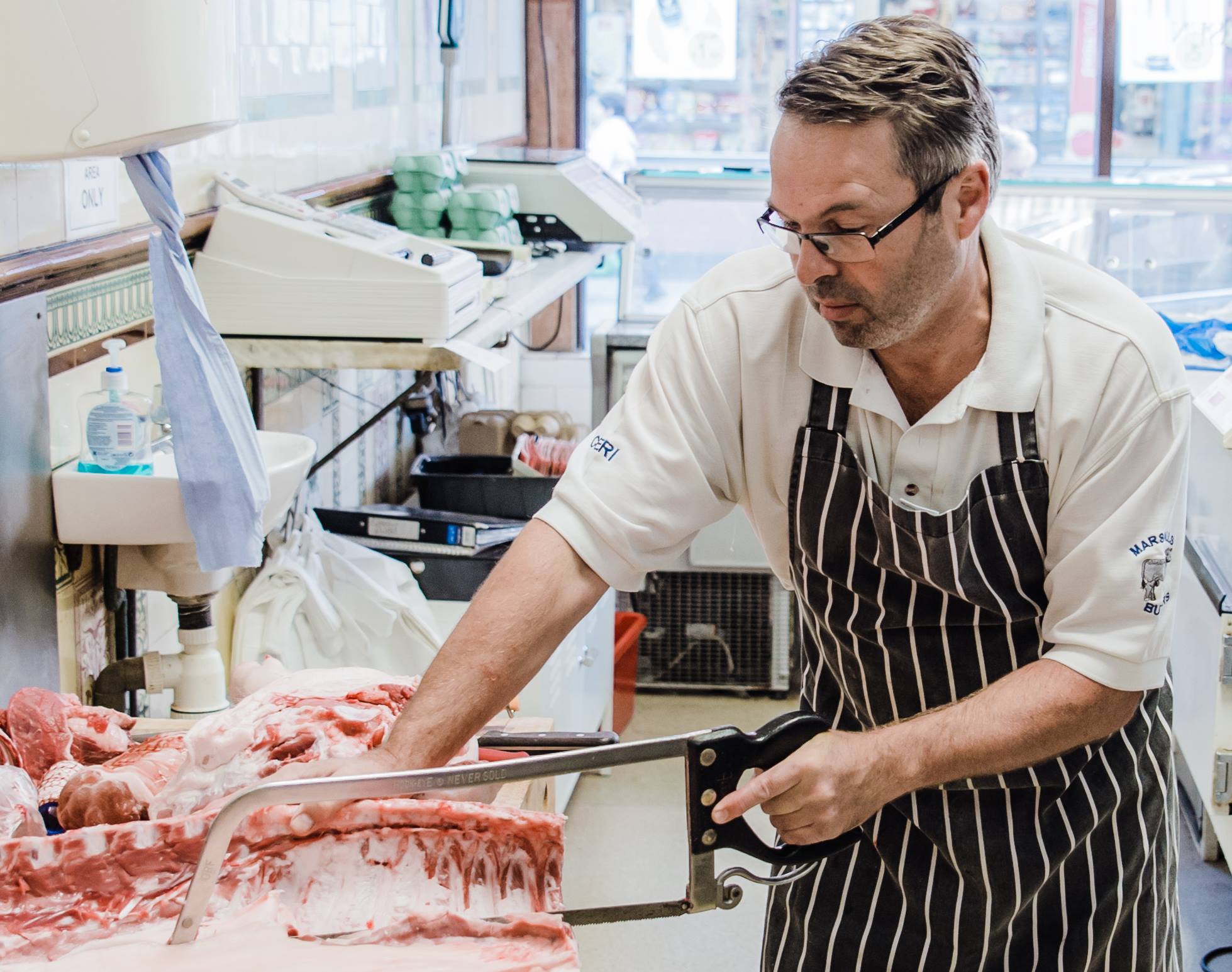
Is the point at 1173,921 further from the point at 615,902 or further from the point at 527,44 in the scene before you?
the point at 527,44

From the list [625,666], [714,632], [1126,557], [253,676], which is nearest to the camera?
[1126,557]

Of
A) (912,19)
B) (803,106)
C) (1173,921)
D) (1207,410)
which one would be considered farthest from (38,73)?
(1207,410)

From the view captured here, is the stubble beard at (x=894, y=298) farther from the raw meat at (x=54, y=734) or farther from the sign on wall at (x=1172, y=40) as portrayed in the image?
the sign on wall at (x=1172, y=40)

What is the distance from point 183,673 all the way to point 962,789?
56.6 inches

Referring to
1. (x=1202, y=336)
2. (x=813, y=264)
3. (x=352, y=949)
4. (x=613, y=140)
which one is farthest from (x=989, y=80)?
(x=352, y=949)

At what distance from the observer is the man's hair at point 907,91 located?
5.00ft

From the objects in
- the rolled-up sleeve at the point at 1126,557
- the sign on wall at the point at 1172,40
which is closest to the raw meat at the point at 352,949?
the rolled-up sleeve at the point at 1126,557

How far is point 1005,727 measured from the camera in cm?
155

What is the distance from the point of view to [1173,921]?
1.93 m

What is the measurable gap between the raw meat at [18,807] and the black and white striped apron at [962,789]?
99 cm

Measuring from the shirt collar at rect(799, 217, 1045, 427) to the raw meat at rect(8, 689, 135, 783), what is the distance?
1.08 meters

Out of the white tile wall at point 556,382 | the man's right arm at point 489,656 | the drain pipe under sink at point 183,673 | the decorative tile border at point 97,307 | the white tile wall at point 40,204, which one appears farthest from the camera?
the white tile wall at point 556,382

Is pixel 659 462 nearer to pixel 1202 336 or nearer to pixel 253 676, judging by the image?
pixel 253 676

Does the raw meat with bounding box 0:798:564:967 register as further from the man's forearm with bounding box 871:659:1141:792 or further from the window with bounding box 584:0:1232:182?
the window with bounding box 584:0:1232:182
